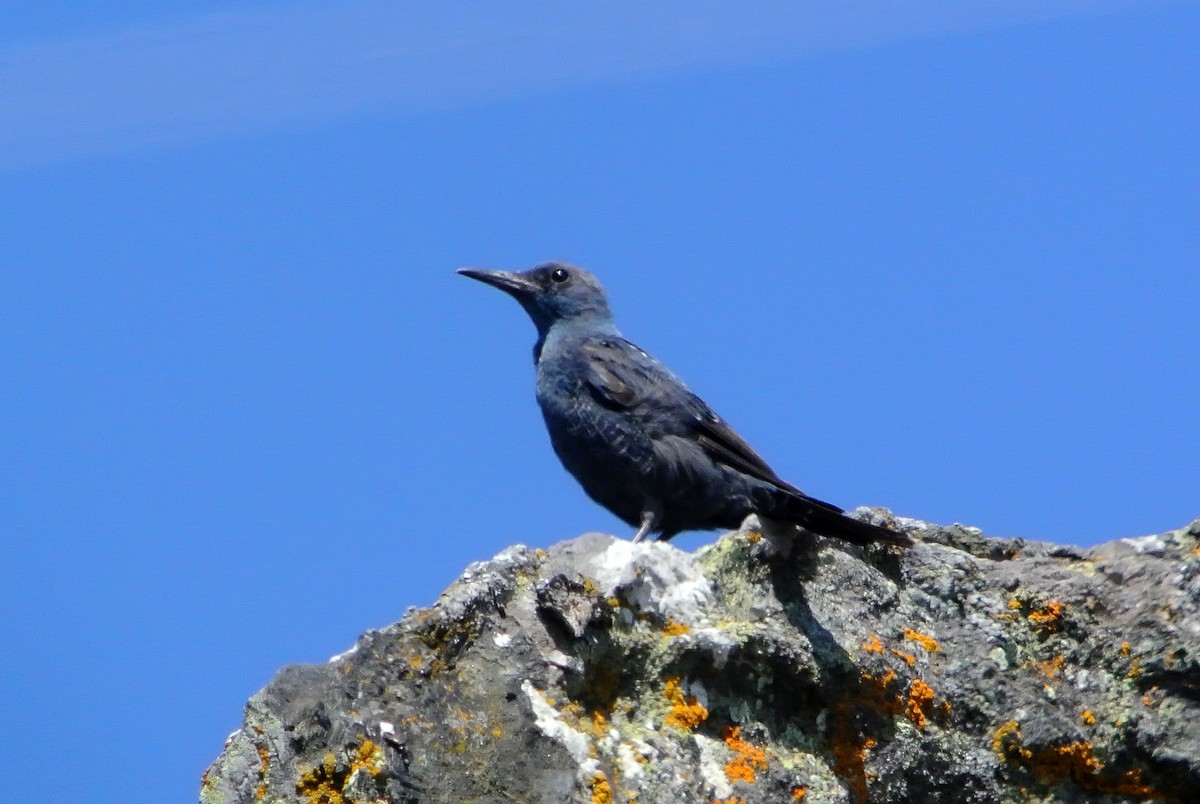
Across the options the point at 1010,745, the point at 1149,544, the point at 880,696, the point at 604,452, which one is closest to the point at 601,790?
the point at 880,696

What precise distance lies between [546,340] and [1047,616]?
3.85 m

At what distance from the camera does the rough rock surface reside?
376 cm

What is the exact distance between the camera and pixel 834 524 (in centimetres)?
490

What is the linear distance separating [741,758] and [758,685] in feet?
0.88

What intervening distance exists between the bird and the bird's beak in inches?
34.7

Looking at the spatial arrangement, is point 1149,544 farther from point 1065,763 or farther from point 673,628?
A: point 673,628

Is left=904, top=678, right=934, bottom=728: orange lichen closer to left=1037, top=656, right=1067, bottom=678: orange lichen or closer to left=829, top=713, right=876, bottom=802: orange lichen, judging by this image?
left=829, top=713, right=876, bottom=802: orange lichen

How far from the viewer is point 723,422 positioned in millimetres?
6941

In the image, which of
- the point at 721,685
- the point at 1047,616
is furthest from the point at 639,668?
the point at 1047,616

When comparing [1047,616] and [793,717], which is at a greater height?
[1047,616]

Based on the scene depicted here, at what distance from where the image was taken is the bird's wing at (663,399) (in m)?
6.70

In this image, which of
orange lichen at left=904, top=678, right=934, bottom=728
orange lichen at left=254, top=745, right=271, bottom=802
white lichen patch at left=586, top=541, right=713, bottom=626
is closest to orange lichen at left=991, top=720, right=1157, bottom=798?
orange lichen at left=904, top=678, right=934, bottom=728

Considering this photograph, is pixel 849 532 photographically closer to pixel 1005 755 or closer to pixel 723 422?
pixel 1005 755

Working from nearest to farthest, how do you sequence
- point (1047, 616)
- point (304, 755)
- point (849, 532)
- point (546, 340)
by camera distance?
1. point (304, 755)
2. point (1047, 616)
3. point (849, 532)
4. point (546, 340)
